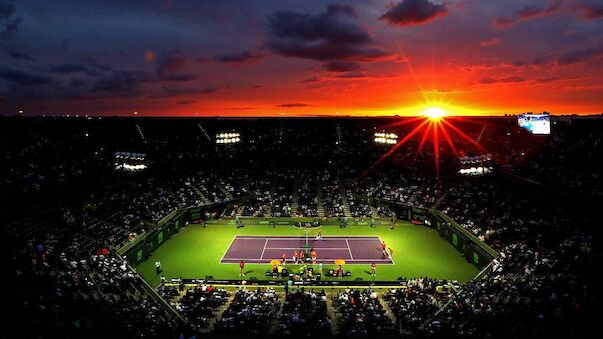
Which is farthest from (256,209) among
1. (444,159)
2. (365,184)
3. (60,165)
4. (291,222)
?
(444,159)

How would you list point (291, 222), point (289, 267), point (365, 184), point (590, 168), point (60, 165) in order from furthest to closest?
1. point (365, 184)
2. point (291, 222)
3. point (60, 165)
4. point (590, 168)
5. point (289, 267)

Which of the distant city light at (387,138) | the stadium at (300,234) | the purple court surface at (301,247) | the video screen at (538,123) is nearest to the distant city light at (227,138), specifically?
the stadium at (300,234)

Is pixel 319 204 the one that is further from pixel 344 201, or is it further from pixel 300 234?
pixel 300 234

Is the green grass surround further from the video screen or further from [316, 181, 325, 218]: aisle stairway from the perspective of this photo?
the video screen

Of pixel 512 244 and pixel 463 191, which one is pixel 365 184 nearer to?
pixel 463 191

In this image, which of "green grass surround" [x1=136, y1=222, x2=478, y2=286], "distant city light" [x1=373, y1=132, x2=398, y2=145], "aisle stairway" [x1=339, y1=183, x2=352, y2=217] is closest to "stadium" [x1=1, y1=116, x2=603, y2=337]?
"green grass surround" [x1=136, y1=222, x2=478, y2=286]

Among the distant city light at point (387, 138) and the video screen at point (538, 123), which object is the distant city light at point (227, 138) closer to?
the distant city light at point (387, 138)
